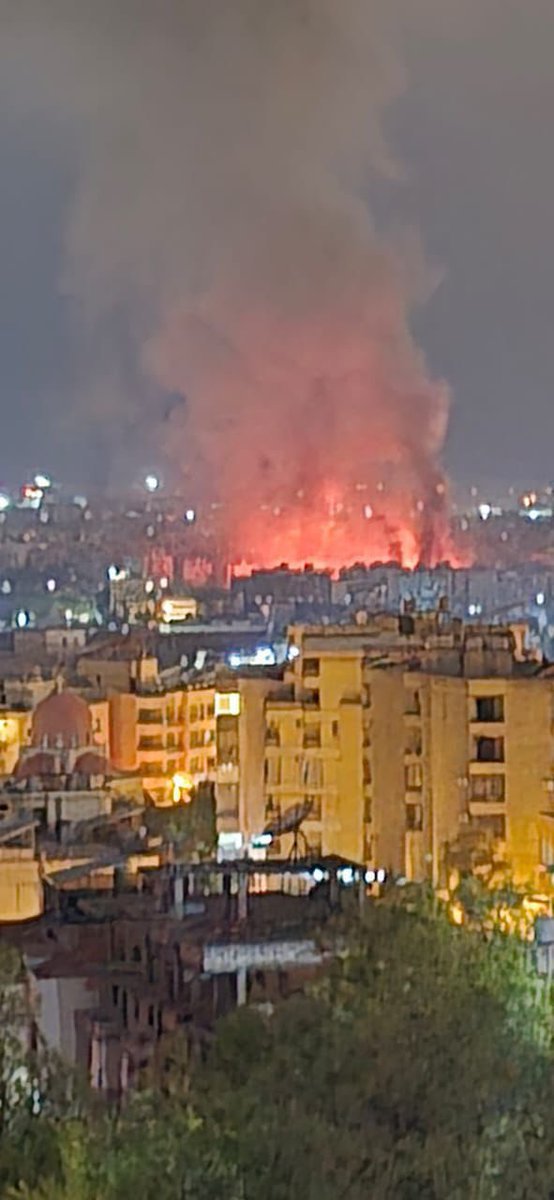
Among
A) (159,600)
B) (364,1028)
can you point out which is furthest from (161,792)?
(159,600)

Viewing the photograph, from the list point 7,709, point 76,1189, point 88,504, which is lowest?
point 76,1189

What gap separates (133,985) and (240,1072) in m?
0.88

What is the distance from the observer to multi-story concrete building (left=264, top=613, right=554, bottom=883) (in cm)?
631

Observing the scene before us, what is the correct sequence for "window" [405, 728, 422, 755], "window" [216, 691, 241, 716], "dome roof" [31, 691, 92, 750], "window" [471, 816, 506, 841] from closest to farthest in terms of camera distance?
"window" [471, 816, 506, 841] → "window" [405, 728, 422, 755] → "dome roof" [31, 691, 92, 750] → "window" [216, 691, 241, 716]

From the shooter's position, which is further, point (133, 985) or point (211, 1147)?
point (133, 985)

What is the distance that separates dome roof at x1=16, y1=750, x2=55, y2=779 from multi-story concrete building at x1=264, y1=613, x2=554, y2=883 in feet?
2.46

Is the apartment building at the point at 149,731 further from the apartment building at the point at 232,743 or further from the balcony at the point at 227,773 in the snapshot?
the balcony at the point at 227,773

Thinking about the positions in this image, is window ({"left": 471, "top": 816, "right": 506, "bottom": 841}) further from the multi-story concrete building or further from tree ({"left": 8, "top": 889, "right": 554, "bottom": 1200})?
tree ({"left": 8, "top": 889, "right": 554, "bottom": 1200})

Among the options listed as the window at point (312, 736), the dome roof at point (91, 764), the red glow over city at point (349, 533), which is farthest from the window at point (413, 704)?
the red glow over city at point (349, 533)

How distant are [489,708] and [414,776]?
16.5 inches

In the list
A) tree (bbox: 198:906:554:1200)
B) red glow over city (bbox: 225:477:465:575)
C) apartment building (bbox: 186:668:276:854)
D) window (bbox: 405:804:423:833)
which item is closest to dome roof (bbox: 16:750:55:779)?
apartment building (bbox: 186:668:276:854)

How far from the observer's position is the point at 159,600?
17.0m

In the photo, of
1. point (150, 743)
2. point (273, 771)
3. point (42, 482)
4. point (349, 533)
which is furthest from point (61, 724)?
point (42, 482)

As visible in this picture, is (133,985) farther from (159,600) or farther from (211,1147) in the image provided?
(159,600)
